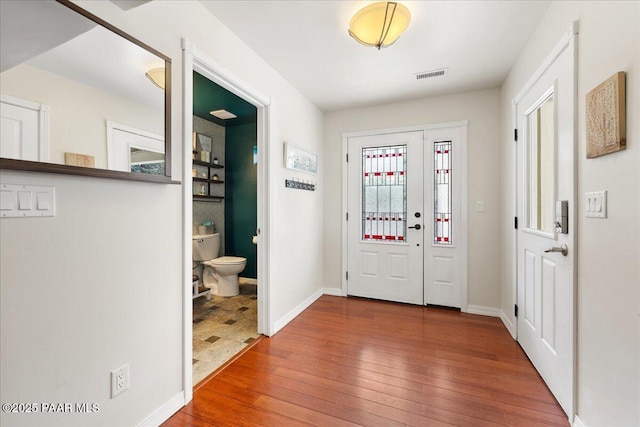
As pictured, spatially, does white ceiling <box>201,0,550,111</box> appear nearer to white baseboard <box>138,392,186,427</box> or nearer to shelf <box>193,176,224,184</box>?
shelf <box>193,176,224,184</box>

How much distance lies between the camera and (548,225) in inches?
74.8

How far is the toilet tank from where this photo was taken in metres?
3.64

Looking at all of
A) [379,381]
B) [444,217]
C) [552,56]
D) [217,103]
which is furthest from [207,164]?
[552,56]

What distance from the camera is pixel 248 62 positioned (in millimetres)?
2271

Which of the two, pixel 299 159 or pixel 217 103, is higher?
pixel 217 103

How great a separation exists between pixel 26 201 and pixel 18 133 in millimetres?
242

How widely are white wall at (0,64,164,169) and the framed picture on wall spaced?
1554 mm

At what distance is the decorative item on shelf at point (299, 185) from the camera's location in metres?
2.88

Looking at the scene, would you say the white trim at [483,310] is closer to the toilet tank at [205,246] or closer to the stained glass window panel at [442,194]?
the stained glass window panel at [442,194]

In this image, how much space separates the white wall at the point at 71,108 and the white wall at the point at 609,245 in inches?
87.2

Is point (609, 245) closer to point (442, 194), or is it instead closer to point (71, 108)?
point (442, 194)

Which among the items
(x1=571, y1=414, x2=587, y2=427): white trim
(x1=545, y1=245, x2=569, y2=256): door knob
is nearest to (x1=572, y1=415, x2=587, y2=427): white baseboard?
(x1=571, y1=414, x2=587, y2=427): white trim

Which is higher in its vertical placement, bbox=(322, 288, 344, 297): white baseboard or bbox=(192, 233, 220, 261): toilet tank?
bbox=(192, 233, 220, 261): toilet tank

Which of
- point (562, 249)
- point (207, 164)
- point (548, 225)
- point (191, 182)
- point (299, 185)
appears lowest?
point (562, 249)
